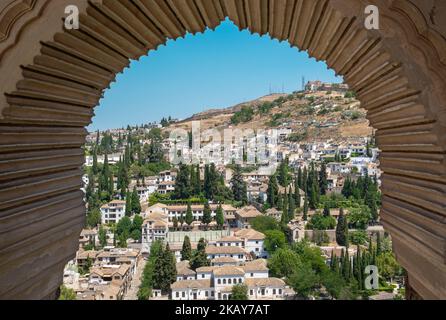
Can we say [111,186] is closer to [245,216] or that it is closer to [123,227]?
[123,227]

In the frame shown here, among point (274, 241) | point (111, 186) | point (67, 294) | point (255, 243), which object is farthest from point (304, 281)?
point (111, 186)

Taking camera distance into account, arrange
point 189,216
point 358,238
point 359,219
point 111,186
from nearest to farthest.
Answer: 1. point 358,238
2. point 359,219
3. point 189,216
4. point 111,186

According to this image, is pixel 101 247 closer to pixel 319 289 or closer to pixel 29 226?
pixel 319 289

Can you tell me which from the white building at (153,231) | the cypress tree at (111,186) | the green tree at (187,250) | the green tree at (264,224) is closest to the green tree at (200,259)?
the green tree at (187,250)

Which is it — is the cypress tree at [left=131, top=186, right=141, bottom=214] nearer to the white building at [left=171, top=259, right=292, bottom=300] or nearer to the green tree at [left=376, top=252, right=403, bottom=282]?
the white building at [left=171, top=259, right=292, bottom=300]

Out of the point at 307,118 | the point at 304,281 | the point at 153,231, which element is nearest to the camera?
the point at 304,281

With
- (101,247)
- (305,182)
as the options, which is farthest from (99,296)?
(305,182)

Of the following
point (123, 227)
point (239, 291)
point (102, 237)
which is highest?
point (123, 227)

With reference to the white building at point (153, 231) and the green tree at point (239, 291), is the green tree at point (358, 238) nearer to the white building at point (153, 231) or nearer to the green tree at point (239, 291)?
the green tree at point (239, 291)

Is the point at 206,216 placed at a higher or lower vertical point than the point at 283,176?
lower
